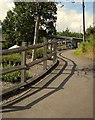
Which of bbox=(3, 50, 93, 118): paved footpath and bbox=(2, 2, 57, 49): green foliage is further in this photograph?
bbox=(2, 2, 57, 49): green foliage

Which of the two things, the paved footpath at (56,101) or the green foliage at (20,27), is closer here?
the paved footpath at (56,101)

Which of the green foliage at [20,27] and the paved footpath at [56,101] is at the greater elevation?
the green foliage at [20,27]

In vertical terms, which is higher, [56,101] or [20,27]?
[20,27]

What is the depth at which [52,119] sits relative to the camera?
20.2 ft

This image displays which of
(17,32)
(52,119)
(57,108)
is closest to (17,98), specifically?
(57,108)

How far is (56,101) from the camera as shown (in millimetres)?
7543

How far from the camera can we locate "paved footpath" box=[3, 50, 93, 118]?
6.51 m

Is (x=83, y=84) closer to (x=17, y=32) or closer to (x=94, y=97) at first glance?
(x=94, y=97)

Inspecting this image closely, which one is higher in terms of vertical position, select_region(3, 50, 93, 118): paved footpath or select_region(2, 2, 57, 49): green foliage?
select_region(2, 2, 57, 49): green foliage

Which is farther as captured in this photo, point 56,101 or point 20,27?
point 20,27

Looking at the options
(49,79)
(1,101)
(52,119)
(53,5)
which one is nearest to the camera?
(52,119)

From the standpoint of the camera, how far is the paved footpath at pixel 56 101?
651 cm

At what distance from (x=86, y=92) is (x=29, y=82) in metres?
1.84

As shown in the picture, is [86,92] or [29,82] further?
[29,82]
